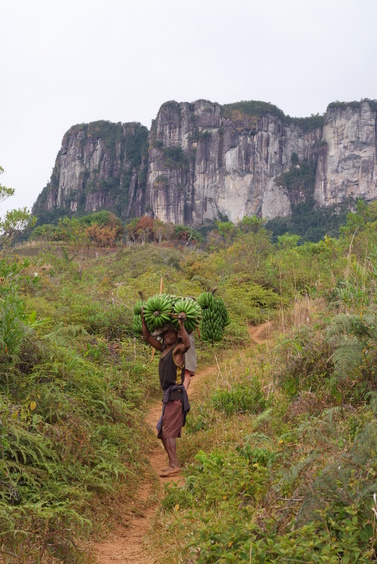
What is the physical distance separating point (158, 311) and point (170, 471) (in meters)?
1.36

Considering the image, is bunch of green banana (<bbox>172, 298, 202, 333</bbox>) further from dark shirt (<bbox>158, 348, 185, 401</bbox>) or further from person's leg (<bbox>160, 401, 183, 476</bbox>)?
person's leg (<bbox>160, 401, 183, 476</bbox>)

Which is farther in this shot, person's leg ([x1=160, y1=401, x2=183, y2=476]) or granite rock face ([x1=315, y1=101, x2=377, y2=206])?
granite rock face ([x1=315, y1=101, x2=377, y2=206])

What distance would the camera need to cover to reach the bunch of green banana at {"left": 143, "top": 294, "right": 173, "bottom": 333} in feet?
14.9

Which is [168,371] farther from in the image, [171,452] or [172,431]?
[171,452]

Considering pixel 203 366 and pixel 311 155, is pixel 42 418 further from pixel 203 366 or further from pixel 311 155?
pixel 311 155

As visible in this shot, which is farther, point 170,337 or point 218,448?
point 170,337

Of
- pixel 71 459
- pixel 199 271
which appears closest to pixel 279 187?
pixel 199 271

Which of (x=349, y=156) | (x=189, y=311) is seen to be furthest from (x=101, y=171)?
(x=189, y=311)

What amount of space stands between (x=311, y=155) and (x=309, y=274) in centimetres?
7664

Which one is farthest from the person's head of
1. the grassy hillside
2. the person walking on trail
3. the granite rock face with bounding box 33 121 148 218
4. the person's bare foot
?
the granite rock face with bounding box 33 121 148 218

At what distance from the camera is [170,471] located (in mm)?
4484

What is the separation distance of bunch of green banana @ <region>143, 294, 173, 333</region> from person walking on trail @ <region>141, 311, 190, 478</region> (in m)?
0.06

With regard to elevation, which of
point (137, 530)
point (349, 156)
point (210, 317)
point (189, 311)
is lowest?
point (137, 530)

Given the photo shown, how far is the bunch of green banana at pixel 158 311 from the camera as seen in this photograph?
454cm
